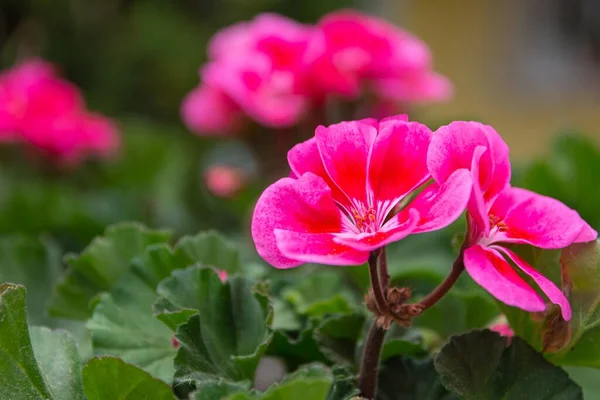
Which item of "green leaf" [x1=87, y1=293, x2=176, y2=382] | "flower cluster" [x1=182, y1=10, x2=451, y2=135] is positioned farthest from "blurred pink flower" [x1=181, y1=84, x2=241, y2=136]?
"green leaf" [x1=87, y1=293, x2=176, y2=382]

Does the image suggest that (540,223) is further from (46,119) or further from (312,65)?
(46,119)

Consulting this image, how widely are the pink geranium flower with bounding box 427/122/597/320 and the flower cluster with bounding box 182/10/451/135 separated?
536 mm

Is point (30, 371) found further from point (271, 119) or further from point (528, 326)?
point (271, 119)

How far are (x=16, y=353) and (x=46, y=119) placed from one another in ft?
3.02

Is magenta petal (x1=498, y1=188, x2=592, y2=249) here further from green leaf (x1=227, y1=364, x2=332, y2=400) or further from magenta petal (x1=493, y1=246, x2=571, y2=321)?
green leaf (x1=227, y1=364, x2=332, y2=400)

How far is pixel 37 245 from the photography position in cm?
79

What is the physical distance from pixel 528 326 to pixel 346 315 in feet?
0.38

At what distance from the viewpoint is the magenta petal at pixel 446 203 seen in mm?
376

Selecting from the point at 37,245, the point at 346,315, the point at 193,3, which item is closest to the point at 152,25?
the point at 193,3

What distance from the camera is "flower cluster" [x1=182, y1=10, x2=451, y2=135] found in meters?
0.98

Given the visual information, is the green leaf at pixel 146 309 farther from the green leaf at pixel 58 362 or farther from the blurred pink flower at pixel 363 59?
the blurred pink flower at pixel 363 59

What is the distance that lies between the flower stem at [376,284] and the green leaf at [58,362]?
19 centimetres

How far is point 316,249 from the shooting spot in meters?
0.40

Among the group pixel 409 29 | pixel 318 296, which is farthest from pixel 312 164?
pixel 409 29
